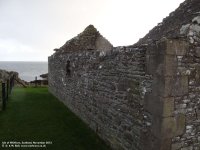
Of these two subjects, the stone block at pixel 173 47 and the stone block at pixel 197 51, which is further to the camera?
the stone block at pixel 197 51

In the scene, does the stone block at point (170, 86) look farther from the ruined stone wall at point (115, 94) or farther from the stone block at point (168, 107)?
the ruined stone wall at point (115, 94)

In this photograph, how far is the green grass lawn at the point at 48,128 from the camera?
8.13 meters

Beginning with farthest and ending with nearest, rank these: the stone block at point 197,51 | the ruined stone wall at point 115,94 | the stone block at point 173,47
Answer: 1. the ruined stone wall at point 115,94
2. the stone block at point 197,51
3. the stone block at point 173,47

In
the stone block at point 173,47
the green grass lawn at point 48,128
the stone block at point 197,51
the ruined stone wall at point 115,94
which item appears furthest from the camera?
the green grass lawn at point 48,128

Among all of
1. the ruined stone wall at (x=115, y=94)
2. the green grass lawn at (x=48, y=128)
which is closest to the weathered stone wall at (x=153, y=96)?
the ruined stone wall at (x=115, y=94)

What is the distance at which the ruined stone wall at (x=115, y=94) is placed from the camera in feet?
20.7

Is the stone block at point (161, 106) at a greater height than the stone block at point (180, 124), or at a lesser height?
greater

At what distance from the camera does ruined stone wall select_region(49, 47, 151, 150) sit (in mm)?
6297

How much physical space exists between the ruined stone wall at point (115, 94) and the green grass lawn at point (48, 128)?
438 millimetres

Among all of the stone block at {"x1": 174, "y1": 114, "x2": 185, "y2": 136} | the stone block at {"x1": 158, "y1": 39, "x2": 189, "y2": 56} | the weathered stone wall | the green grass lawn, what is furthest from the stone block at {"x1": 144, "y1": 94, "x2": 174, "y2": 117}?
the green grass lawn

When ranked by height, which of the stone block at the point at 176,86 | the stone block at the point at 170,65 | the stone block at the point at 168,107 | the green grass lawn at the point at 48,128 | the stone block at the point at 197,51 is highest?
the stone block at the point at 197,51

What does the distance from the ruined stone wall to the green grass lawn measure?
438 mm

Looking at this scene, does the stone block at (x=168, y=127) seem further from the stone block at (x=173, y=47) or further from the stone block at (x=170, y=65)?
the stone block at (x=173, y=47)

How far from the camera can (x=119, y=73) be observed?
7332mm
